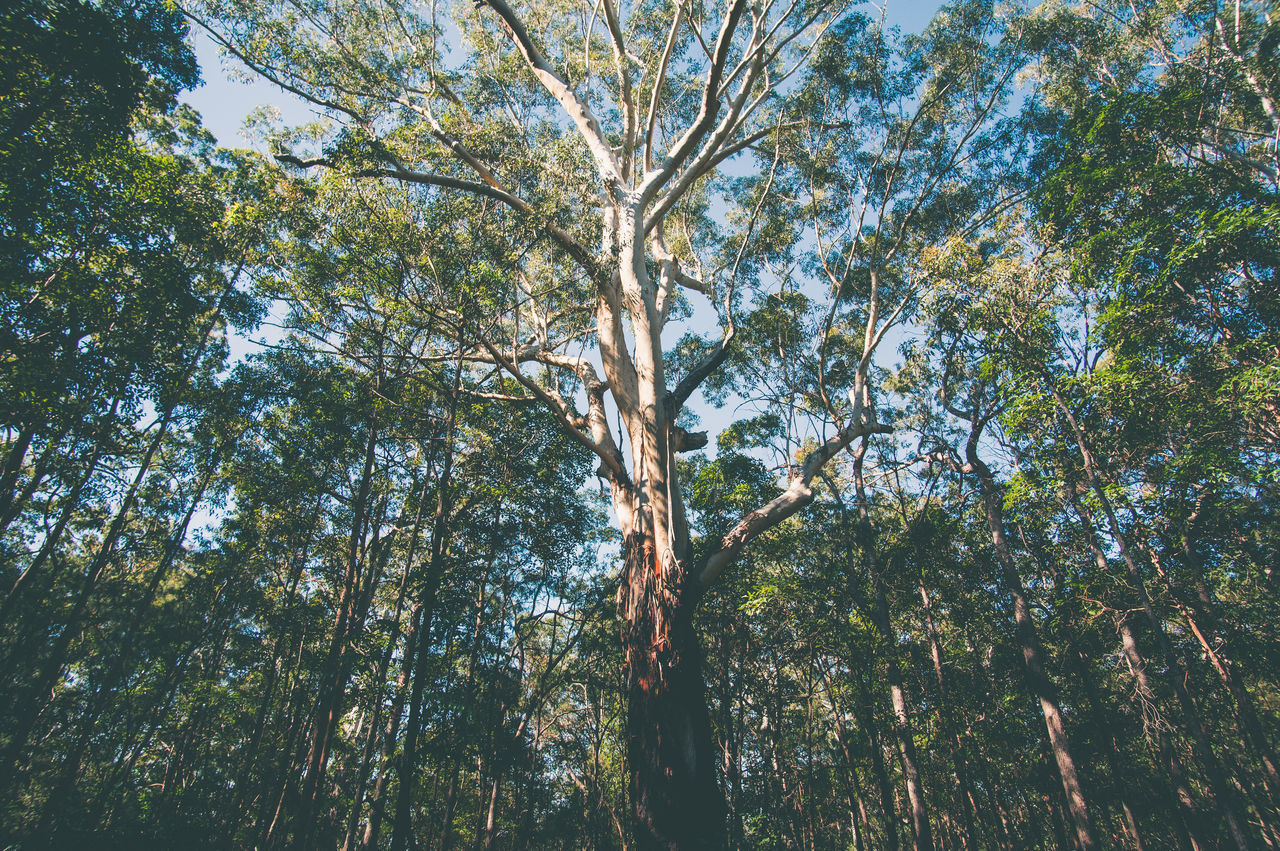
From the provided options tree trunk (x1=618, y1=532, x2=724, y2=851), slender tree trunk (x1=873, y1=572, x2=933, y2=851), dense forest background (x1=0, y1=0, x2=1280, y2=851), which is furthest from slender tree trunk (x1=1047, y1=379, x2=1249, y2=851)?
tree trunk (x1=618, y1=532, x2=724, y2=851)

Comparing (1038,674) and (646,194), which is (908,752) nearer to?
(1038,674)

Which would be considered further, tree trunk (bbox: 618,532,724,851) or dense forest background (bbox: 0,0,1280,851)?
dense forest background (bbox: 0,0,1280,851)

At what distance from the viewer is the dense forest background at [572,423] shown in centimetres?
672

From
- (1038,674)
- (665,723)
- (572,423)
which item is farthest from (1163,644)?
(572,423)

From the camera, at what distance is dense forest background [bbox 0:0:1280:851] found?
22.1ft

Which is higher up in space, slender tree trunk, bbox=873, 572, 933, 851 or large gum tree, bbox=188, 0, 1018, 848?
large gum tree, bbox=188, 0, 1018, 848

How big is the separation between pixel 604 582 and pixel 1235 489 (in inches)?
416

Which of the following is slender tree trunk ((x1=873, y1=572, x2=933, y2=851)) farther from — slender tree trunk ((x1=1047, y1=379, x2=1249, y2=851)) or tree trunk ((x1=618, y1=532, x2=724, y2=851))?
tree trunk ((x1=618, y1=532, x2=724, y2=851))

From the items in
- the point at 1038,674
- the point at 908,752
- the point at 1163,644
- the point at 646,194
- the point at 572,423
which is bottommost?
the point at 908,752

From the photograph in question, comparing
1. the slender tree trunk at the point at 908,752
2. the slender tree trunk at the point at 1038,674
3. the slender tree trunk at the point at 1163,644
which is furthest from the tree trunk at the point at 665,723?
the slender tree trunk at the point at 1038,674

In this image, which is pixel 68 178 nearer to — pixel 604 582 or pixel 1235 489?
pixel 604 582

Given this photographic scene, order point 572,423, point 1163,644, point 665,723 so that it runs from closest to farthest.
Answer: point 665,723, point 1163,644, point 572,423

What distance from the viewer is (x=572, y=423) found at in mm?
7156

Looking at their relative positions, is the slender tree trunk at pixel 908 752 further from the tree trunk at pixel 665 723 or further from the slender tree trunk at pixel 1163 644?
the tree trunk at pixel 665 723
